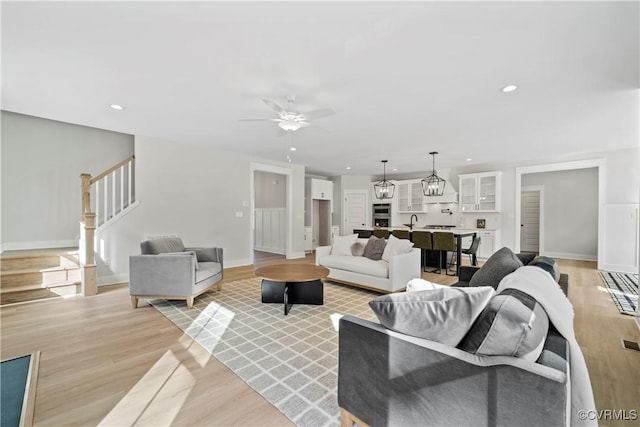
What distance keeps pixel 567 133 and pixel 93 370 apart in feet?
22.4

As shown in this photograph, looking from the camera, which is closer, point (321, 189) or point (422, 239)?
point (422, 239)

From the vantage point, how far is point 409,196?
8.71 m

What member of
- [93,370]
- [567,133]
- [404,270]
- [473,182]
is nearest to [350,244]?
[404,270]

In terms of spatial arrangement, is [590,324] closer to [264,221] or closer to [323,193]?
[323,193]

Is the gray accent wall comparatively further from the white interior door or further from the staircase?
the staircase

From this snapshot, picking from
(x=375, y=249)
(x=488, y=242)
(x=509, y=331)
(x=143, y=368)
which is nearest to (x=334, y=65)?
(x=509, y=331)

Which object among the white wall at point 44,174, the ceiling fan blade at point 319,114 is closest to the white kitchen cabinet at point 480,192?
the ceiling fan blade at point 319,114

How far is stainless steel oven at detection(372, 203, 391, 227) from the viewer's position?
9227mm

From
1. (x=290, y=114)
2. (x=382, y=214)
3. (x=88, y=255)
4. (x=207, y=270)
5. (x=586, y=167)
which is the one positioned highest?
(x=290, y=114)

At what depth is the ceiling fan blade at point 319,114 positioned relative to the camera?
11.8ft

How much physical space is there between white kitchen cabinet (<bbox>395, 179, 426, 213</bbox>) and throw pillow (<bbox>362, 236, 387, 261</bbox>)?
179 inches

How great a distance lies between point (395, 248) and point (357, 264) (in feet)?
2.07

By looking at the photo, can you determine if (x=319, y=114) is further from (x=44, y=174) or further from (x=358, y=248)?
(x=44, y=174)

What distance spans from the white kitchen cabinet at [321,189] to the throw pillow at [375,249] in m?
4.34
